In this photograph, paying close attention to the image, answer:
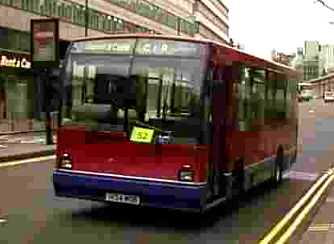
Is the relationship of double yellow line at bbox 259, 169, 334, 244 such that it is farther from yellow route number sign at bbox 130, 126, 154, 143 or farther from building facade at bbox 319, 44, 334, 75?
building facade at bbox 319, 44, 334, 75

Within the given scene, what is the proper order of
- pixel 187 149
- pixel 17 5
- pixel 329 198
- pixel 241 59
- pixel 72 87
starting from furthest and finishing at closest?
pixel 17 5
pixel 329 198
pixel 241 59
pixel 72 87
pixel 187 149

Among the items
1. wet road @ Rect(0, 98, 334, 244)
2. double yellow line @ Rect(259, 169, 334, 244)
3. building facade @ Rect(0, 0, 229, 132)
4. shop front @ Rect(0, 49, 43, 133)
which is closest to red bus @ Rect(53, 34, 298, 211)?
wet road @ Rect(0, 98, 334, 244)

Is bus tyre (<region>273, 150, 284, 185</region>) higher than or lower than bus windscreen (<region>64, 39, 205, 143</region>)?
lower

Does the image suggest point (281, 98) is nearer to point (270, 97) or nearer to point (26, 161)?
point (270, 97)

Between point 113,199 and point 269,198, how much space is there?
5488mm

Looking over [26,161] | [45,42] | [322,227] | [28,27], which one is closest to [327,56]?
[28,27]

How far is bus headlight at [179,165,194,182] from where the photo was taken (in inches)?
452

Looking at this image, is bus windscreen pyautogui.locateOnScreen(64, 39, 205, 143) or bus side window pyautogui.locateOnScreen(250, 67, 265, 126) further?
bus side window pyautogui.locateOnScreen(250, 67, 265, 126)

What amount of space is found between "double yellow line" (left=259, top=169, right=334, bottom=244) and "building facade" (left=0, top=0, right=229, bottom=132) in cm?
2780

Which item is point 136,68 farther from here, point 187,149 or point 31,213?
point 31,213

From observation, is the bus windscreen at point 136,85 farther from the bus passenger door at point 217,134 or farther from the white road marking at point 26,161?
the white road marking at point 26,161

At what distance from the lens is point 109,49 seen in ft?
39.7

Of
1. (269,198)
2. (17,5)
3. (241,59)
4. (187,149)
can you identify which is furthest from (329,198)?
(17,5)

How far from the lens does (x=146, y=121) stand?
11.6m
